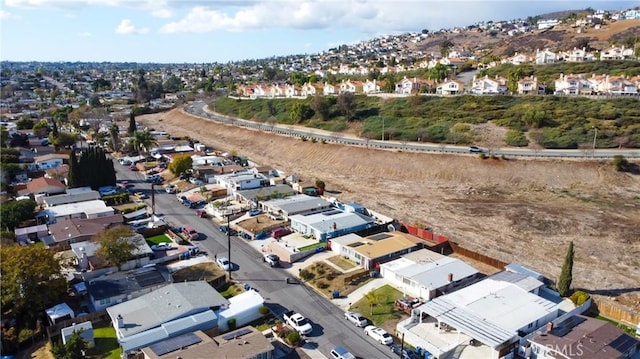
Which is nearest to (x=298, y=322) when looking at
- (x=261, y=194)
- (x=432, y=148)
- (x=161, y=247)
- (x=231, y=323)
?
(x=231, y=323)

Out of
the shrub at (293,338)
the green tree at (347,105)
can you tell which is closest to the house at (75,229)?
the shrub at (293,338)

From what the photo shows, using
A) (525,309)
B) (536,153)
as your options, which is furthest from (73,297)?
(536,153)

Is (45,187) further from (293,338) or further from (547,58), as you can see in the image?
(547,58)

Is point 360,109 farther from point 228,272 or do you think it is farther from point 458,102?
point 228,272

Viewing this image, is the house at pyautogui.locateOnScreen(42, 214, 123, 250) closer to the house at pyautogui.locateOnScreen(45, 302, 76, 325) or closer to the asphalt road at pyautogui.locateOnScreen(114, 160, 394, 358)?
the asphalt road at pyautogui.locateOnScreen(114, 160, 394, 358)

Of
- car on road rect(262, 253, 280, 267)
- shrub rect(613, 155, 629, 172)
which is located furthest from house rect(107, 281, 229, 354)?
shrub rect(613, 155, 629, 172)

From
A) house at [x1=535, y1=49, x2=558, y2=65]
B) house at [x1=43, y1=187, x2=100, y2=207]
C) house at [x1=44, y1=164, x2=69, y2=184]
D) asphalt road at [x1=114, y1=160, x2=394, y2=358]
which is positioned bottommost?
asphalt road at [x1=114, y1=160, x2=394, y2=358]

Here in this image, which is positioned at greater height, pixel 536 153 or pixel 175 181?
pixel 536 153
